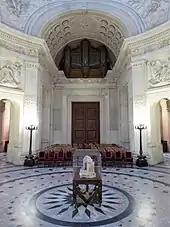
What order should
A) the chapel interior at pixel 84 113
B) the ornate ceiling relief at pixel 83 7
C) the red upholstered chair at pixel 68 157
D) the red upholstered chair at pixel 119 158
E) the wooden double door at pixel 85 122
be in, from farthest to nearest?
1. the wooden double door at pixel 85 122
2. the ornate ceiling relief at pixel 83 7
3. the red upholstered chair at pixel 68 157
4. the red upholstered chair at pixel 119 158
5. the chapel interior at pixel 84 113

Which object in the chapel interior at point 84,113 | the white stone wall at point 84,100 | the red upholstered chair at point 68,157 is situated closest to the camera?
the chapel interior at point 84,113

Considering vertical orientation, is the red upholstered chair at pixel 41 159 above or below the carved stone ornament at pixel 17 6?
below

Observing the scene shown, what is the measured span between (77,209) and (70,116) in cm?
1005

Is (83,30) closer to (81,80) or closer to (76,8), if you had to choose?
(76,8)

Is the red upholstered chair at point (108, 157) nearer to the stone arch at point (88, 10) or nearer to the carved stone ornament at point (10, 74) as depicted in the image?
the carved stone ornament at point (10, 74)

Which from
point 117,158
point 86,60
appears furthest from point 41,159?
point 86,60

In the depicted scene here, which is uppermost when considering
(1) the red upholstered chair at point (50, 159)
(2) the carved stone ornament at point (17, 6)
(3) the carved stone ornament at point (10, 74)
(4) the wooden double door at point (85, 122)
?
(2) the carved stone ornament at point (17, 6)

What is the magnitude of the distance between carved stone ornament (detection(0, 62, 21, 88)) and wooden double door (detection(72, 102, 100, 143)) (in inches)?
217

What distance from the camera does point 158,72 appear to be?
8.58m

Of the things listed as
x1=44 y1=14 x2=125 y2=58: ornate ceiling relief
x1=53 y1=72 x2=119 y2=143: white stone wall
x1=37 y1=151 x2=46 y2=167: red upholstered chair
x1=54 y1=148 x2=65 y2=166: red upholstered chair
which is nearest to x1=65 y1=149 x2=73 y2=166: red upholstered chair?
x1=54 y1=148 x2=65 y2=166: red upholstered chair

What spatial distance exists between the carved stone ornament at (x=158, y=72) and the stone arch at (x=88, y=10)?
1.82 metres

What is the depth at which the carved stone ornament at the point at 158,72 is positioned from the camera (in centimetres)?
834

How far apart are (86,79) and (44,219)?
433 inches

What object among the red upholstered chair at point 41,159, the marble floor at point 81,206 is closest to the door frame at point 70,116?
the red upholstered chair at point 41,159
